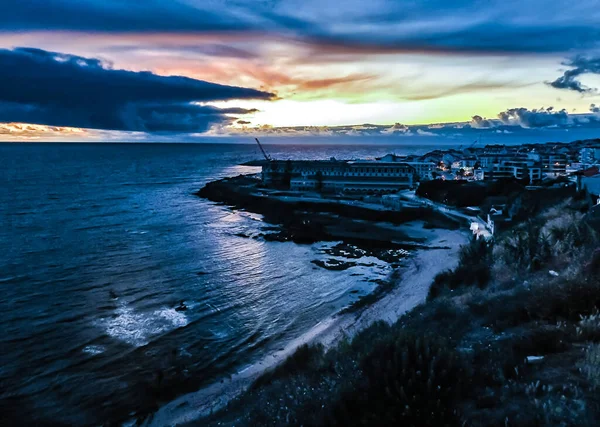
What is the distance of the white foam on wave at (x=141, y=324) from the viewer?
18.0 meters

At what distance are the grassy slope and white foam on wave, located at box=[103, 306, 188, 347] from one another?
7.97 meters

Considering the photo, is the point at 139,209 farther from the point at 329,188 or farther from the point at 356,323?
the point at 356,323

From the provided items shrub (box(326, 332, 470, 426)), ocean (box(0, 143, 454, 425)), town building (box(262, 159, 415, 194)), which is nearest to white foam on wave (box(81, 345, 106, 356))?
ocean (box(0, 143, 454, 425))

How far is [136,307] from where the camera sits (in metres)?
21.5

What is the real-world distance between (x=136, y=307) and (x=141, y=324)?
7.76 ft

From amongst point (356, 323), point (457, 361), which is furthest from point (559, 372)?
point (356, 323)

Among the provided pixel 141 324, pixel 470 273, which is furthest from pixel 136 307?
pixel 470 273

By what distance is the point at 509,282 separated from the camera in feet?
42.4

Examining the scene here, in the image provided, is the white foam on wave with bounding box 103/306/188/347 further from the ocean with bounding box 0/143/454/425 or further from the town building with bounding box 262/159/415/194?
the town building with bounding box 262/159/415/194

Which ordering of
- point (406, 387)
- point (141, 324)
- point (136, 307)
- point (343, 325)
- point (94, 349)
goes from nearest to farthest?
point (406, 387) → point (94, 349) → point (343, 325) → point (141, 324) → point (136, 307)

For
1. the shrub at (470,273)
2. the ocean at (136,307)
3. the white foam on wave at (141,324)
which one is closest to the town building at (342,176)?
the ocean at (136,307)

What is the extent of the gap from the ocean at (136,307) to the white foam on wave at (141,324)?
0.14 feet

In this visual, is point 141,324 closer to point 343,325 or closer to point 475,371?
point 343,325

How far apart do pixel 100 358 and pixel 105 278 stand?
1088cm
